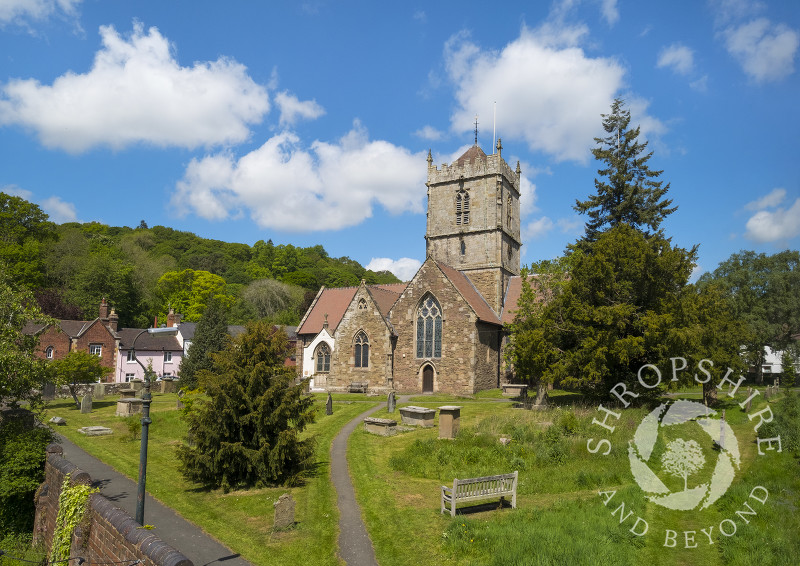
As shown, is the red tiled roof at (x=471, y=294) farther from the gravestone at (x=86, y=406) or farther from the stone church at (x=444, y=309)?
the gravestone at (x=86, y=406)

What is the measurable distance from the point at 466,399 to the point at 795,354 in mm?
34089

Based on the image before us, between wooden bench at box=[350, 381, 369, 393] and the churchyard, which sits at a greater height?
wooden bench at box=[350, 381, 369, 393]

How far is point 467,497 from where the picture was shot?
1171 cm

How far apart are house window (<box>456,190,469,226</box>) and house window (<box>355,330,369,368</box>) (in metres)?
12.2

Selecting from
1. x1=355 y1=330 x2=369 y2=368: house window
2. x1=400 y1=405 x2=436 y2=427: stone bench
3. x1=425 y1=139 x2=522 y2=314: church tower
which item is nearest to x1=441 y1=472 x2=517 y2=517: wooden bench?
x1=400 y1=405 x2=436 y2=427: stone bench

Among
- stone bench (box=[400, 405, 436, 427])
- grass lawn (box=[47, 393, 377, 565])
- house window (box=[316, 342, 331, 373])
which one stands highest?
house window (box=[316, 342, 331, 373])

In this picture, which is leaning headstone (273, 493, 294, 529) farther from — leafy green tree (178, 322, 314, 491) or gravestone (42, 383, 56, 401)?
gravestone (42, 383, 56, 401)

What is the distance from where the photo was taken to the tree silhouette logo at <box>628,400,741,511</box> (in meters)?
12.9

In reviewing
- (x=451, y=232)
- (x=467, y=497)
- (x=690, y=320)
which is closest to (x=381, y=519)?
(x=467, y=497)

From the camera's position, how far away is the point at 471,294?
3800 cm

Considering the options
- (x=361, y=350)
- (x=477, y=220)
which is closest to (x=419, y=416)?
(x=361, y=350)

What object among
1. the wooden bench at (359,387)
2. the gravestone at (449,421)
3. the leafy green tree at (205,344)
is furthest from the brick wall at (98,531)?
the wooden bench at (359,387)

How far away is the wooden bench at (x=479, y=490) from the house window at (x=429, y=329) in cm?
2333

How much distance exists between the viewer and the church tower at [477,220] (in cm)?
4041
